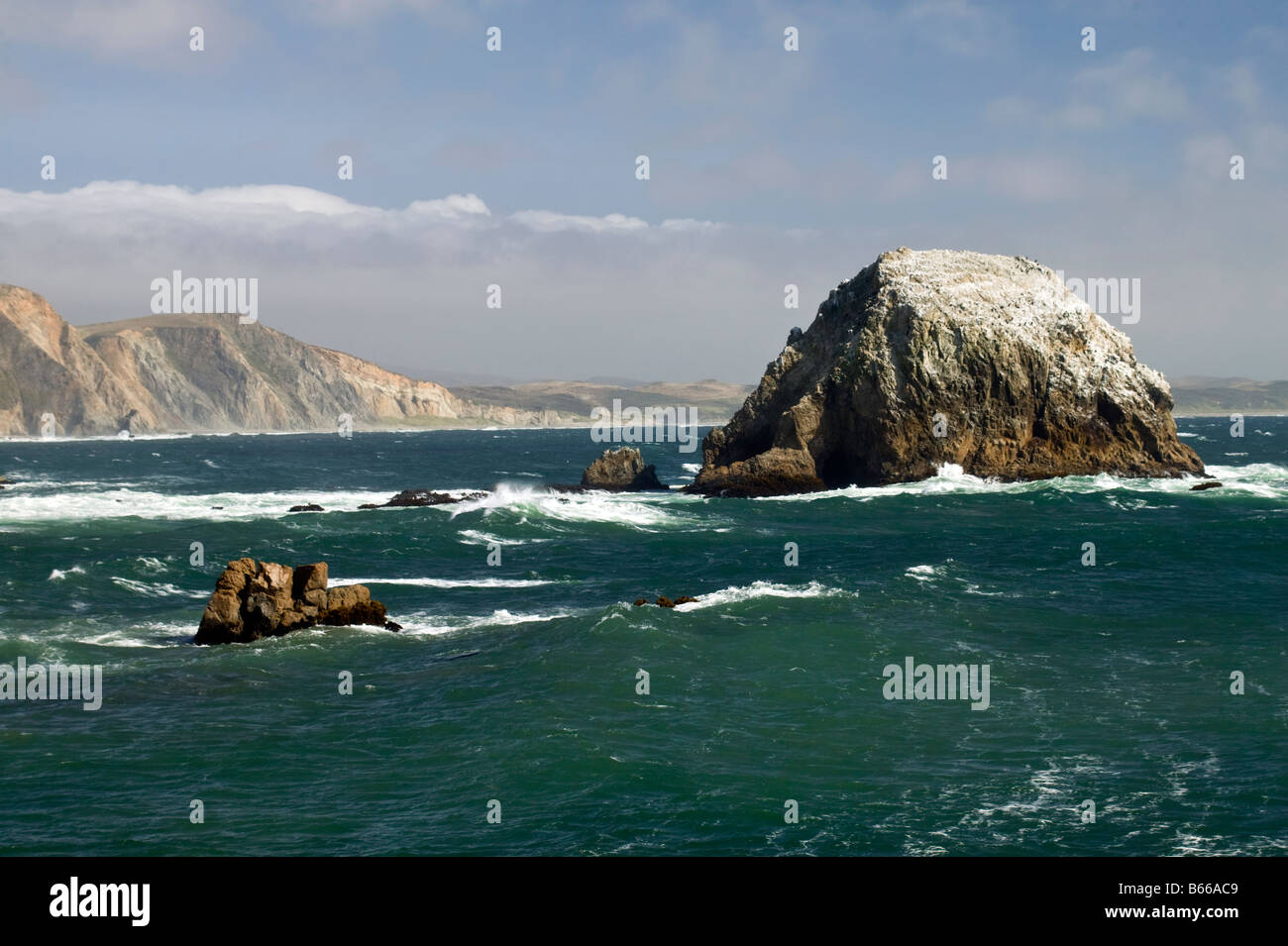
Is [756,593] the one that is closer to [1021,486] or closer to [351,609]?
[351,609]

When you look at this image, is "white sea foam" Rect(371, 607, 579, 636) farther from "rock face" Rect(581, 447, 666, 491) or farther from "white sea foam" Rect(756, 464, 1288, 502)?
"rock face" Rect(581, 447, 666, 491)

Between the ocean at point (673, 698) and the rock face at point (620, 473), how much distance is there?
24406 millimetres

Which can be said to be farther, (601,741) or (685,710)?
(685,710)

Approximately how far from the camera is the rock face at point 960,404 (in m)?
75.5

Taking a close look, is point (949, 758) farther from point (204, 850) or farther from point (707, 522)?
point (707, 522)

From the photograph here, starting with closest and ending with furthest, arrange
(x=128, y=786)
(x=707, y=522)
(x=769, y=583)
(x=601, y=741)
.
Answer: (x=128, y=786)
(x=601, y=741)
(x=769, y=583)
(x=707, y=522)

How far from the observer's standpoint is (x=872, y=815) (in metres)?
19.3

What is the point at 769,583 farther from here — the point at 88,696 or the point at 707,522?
the point at 88,696

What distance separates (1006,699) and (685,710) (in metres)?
7.63

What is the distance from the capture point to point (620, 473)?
271 feet

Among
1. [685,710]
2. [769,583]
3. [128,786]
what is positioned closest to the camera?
[128,786]

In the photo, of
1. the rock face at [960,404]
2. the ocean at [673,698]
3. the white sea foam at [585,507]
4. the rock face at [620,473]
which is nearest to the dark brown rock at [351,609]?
the ocean at [673,698]

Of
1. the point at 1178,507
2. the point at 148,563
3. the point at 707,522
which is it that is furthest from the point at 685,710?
the point at 1178,507

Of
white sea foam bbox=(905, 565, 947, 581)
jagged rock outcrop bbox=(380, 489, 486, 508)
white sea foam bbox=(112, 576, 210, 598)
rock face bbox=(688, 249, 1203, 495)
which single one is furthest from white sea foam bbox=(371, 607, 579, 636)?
rock face bbox=(688, 249, 1203, 495)
